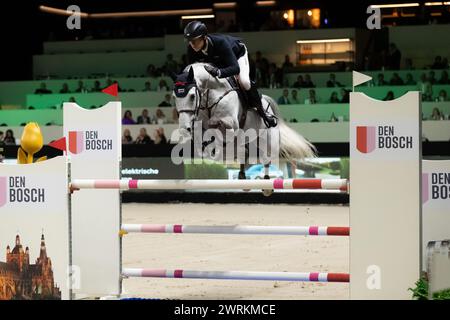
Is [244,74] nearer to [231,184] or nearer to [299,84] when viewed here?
[231,184]

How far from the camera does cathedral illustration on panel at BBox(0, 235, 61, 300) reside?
211 inches

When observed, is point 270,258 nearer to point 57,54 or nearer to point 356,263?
point 356,263

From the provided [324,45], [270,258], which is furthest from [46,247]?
[324,45]

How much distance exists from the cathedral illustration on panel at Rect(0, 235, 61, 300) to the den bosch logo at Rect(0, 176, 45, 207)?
261 millimetres

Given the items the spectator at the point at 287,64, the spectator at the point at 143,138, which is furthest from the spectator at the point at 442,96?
the spectator at the point at 143,138

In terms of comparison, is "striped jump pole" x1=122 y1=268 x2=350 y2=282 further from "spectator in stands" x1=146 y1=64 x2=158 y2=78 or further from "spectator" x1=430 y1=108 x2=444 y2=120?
"spectator in stands" x1=146 y1=64 x2=158 y2=78

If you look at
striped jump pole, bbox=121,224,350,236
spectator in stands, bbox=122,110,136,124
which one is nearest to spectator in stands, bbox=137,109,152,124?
spectator in stands, bbox=122,110,136,124

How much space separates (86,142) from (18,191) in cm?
80

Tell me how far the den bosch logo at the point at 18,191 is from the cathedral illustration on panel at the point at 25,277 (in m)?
0.26

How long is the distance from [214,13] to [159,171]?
31.4 ft

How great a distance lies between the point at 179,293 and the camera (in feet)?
20.2

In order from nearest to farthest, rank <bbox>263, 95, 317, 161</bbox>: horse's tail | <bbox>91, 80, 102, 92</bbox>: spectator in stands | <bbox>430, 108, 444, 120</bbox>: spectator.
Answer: <bbox>263, 95, 317, 161</bbox>: horse's tail < <bbox>430, 108, 444, 120</bbox>: spectator < <bbox>91, 80, 102, 92</bbox>: spectator in stands

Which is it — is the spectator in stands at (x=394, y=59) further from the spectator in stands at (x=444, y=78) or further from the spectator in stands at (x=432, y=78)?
the spectator in stands at (x=444, y=78)

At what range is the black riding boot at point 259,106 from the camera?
286 inches
